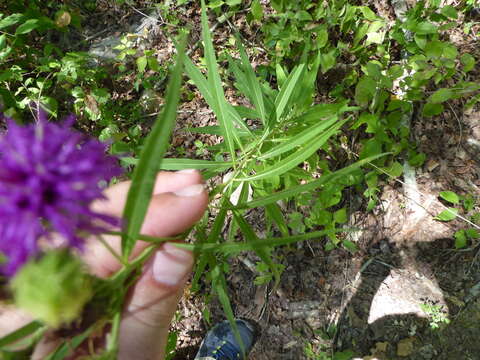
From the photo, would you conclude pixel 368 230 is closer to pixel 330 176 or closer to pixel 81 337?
pixel 330 176

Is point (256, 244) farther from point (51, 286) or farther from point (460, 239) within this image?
point (460, 239)

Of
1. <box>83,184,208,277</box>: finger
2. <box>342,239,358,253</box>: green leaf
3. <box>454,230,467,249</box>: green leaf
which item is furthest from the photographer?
<box>342,239,358,253</box>: green leaf

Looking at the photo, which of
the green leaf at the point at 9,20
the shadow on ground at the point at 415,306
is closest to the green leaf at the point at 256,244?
the shadow on ground at the point at 415,306

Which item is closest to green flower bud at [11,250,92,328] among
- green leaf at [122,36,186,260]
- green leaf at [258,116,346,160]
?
green leaf at [122,36,186,260]

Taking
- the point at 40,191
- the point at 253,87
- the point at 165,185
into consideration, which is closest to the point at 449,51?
the point at 253,87

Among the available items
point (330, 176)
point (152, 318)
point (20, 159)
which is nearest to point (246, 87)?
point (330, 176)

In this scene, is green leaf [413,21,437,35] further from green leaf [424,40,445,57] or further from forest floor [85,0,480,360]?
forest floor [85,0,480,360]
